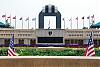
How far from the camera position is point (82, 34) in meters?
61.3

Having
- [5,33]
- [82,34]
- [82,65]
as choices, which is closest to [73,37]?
[82,34]

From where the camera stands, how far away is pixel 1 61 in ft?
28.5

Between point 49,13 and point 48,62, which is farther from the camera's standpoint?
point 49,13

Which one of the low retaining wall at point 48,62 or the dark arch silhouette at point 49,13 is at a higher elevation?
the dark arch silhouette at point 49,13

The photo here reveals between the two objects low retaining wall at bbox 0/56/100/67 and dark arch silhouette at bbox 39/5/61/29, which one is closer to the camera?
low retaining wall at bbox 0/56/100/67

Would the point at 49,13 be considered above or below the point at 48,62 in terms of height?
above

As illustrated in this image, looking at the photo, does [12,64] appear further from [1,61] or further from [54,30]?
[54,30]

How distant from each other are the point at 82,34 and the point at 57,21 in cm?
587

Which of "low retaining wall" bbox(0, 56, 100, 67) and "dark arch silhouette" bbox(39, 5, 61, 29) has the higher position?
"dark arch silhouette" bbox(39, 5, 61, 29)

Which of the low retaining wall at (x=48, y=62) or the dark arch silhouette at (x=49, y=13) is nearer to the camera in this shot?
the low retaining wall at (x=48, y=62)

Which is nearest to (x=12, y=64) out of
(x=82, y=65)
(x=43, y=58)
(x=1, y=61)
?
(x=1, y=61)

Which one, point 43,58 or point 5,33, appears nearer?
point 43,58

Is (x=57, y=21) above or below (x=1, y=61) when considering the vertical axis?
above

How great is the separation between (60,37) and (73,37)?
8.61ft
